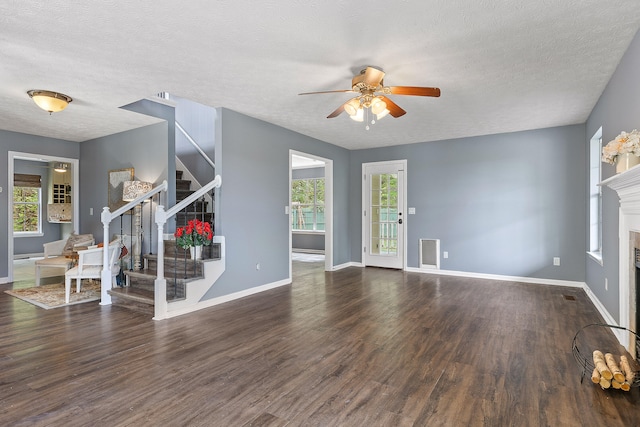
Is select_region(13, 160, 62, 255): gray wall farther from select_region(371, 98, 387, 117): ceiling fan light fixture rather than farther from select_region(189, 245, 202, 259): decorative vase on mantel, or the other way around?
select_region(371, 98, 387, 117): ceiling fan light fixture

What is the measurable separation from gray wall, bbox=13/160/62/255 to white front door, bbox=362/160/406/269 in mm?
8443

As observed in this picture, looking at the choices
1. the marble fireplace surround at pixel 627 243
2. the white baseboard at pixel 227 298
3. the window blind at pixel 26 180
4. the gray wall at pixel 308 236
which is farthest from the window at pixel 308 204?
the marble fireplace surround at pixel 627 243

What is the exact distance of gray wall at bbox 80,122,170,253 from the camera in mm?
5426

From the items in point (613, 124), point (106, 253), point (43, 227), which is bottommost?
point (106, 253)

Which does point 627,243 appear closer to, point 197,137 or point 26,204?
point 197,137

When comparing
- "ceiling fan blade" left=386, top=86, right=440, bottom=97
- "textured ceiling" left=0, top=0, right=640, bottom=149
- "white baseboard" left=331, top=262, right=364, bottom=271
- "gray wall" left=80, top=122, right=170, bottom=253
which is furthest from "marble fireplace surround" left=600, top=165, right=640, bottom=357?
"gray wall" left=80, top=122, right=170, bottom=253

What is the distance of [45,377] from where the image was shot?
240 cm

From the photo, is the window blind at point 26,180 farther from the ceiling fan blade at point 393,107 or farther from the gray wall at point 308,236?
the ceiling fan blade at point 393,107

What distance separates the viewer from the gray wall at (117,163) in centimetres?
543

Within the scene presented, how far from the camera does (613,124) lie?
3.40m

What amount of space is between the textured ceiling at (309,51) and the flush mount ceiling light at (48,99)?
0.11 metres

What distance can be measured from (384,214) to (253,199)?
10.3 ft

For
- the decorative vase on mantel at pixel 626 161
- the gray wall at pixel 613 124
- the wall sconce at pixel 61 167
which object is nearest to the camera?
the decorative vase on mantel at pixel 626 161

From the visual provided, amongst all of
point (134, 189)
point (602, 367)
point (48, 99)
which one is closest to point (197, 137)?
point (134, 189)
